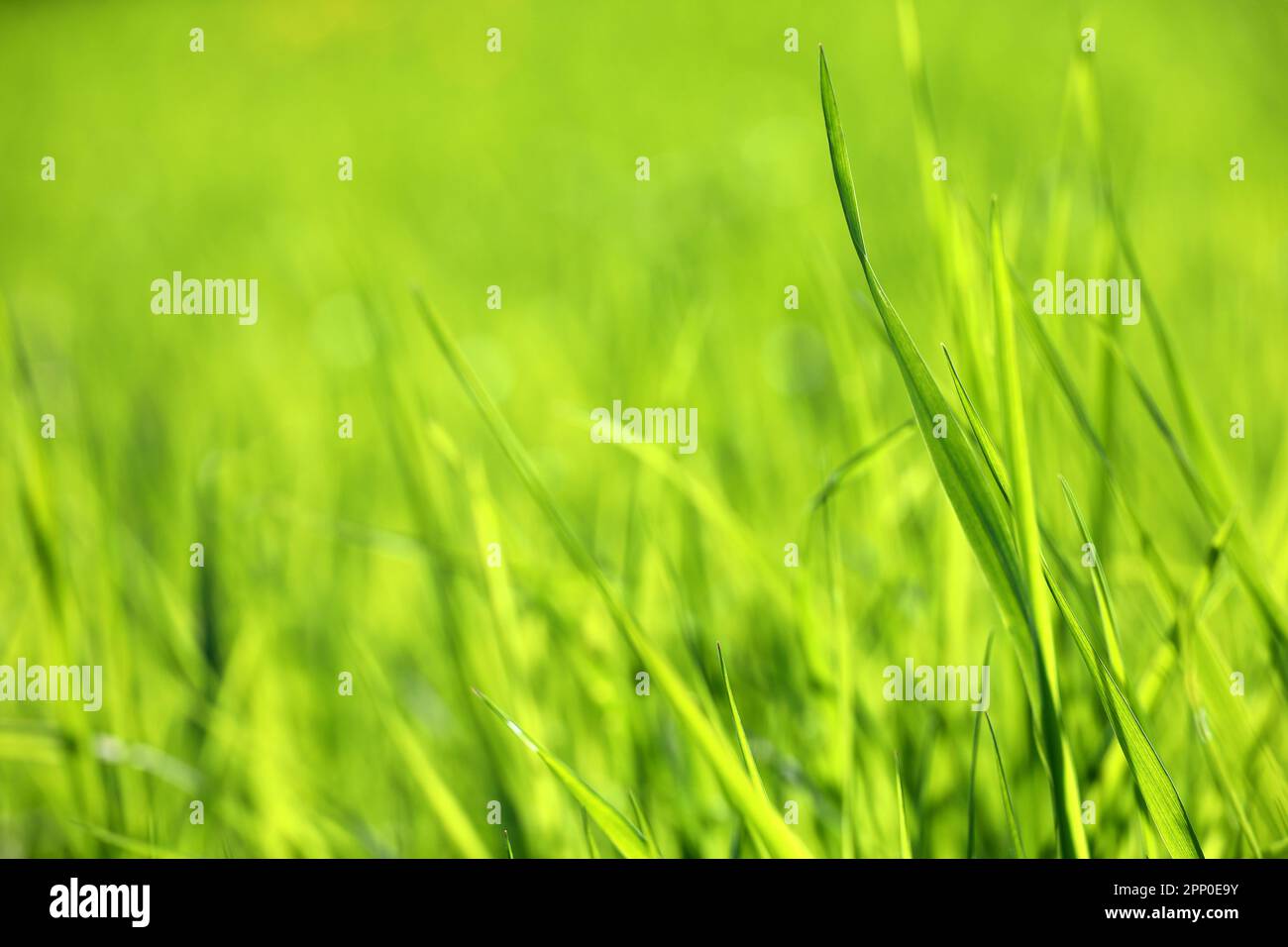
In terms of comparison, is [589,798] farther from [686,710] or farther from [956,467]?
[956,467]

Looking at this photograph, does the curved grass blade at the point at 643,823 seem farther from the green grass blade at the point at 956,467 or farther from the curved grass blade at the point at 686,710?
the green grass blade at the point at 956,467

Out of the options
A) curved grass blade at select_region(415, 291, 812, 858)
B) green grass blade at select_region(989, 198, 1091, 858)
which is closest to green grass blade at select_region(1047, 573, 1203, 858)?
green grass blade at select_region(989, 198, 1091, 858)

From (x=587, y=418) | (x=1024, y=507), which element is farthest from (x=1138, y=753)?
(x=587, y=418)

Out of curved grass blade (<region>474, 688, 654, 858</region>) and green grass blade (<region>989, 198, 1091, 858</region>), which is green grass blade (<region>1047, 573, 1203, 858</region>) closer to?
green grass blade (<region>989, 198, 1091, 858</region>)

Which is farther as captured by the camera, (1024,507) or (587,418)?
(587,418)

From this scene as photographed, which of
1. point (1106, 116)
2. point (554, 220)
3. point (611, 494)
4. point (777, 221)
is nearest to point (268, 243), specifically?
point (554, 220)

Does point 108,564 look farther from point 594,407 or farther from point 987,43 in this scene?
point 987,43

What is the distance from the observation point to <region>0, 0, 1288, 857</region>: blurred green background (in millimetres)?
426

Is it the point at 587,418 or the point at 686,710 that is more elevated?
the point at 587,418

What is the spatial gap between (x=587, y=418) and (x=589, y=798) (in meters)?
0.21

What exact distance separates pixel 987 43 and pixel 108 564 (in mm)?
1641

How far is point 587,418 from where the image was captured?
1.45ft

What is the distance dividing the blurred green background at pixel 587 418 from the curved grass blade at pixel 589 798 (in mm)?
48

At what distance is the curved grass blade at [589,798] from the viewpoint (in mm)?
293
